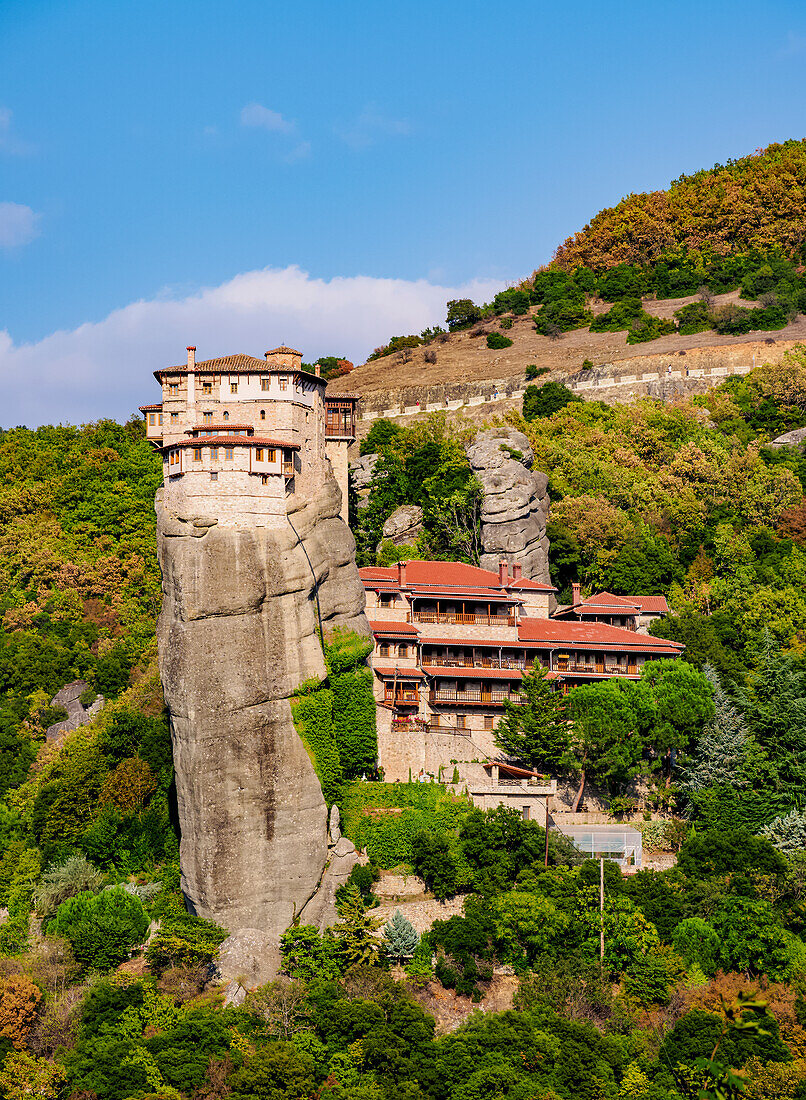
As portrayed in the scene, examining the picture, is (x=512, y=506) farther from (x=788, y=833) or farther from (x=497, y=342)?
(x=497, y=342)

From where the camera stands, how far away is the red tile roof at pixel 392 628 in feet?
174

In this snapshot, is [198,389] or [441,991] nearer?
[441,991]

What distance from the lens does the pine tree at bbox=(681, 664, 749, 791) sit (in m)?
49.8

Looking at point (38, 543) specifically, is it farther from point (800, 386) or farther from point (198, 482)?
point (800, 386)

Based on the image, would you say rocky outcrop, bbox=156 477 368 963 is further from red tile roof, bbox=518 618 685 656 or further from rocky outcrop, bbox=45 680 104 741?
rocky outcrop, bbox=45 680 104 741

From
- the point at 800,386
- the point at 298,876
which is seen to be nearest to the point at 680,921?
the point at 298,876

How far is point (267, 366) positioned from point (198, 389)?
3061 mm

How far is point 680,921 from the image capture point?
44469mm

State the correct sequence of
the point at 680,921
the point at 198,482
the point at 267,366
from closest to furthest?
the point at 680,921, the point at 198,482, the point at 267,366

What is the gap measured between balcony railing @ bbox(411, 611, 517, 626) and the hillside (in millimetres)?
29948

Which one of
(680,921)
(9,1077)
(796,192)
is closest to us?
(9,1077)

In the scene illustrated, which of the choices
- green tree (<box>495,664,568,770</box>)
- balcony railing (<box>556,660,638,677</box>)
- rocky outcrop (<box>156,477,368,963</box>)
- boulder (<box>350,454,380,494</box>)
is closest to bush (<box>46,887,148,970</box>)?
rocky outcrop (<box>156,477,368,963</box>)

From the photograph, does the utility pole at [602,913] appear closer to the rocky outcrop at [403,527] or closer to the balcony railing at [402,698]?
the balcony railing at [402,698]

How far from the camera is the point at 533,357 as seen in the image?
90.2 m
